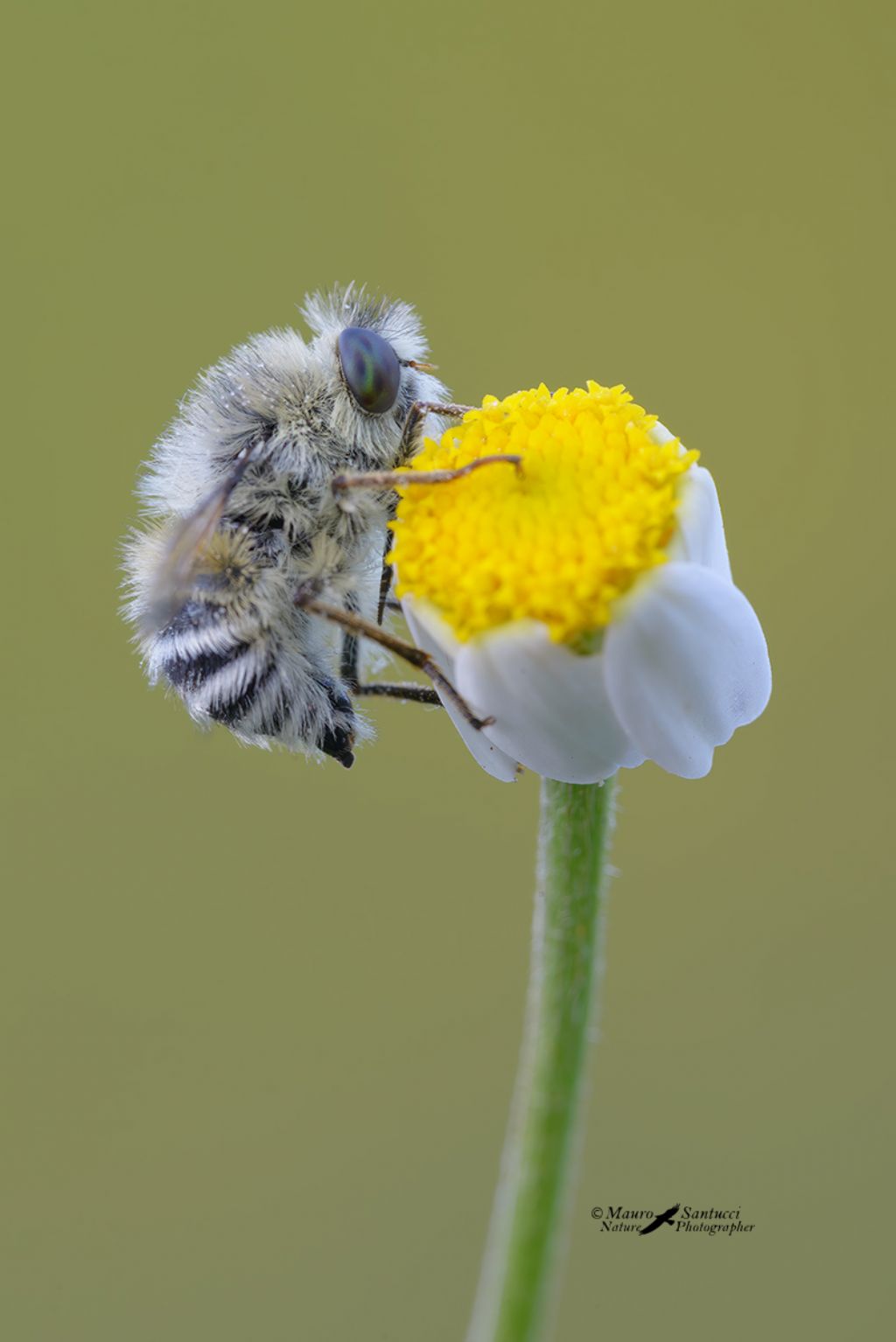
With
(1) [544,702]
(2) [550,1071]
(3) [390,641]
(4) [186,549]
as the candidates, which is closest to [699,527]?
(1) [544,702]

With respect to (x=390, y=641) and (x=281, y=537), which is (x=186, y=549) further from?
(x=390, y=641)

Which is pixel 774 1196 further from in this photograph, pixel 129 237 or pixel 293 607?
pixel 129 237

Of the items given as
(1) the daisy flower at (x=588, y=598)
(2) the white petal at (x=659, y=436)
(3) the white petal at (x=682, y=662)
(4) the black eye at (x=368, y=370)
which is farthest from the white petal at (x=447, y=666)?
(4) the black eye at (x=368, y=370)

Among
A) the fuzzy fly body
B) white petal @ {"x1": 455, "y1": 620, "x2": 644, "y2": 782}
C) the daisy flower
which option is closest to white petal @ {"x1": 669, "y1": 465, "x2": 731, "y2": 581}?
the daisy flower

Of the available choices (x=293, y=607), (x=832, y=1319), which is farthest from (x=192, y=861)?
(x=293, y=607)

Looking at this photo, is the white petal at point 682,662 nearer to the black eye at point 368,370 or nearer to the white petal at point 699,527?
the white petal at point 699,527

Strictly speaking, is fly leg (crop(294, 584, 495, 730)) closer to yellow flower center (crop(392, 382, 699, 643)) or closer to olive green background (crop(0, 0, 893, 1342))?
yellow flower center (crop(392, 382, 699, 643))

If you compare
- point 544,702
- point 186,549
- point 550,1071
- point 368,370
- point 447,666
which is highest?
point 368,370
